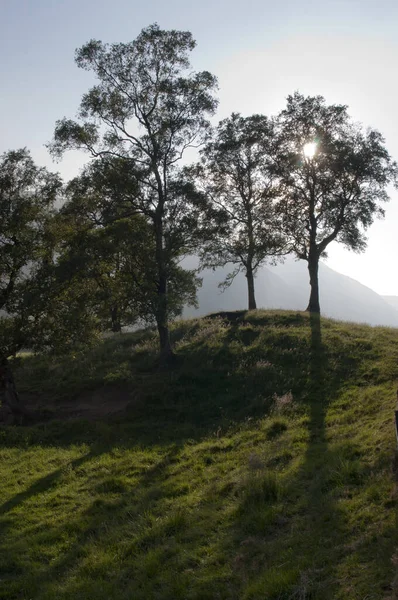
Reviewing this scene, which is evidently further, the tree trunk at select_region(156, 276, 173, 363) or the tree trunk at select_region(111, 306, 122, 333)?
the tree trunk at select_region(111, 306, 122, 333)

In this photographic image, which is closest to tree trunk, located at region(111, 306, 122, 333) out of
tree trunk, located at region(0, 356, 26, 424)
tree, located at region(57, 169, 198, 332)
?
tree, located at region(57, 169, 198, 332)

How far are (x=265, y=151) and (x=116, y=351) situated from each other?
69.2ft

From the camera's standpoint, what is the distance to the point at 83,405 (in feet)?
81.2

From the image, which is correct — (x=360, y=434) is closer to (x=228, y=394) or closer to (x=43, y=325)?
(x=228, y=394)

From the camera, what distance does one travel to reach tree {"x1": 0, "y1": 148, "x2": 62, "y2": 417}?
22922 millimetres

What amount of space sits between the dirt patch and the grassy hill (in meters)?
0.13

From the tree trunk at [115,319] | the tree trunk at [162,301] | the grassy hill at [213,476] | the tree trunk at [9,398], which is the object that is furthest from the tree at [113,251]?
the tree trunk at [9,398]

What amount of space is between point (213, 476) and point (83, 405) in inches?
496

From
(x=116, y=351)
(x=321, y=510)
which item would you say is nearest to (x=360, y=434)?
(x=321, y=510)

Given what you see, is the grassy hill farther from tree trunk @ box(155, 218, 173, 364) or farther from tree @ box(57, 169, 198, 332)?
tree @ box(57, 169, 198, 332)

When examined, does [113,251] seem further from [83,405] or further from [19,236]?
[83,405]

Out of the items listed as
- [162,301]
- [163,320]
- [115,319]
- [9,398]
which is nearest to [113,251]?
[162,301]

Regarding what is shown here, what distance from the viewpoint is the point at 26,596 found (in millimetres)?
9242

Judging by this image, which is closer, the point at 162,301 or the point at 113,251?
the point at 113,251
